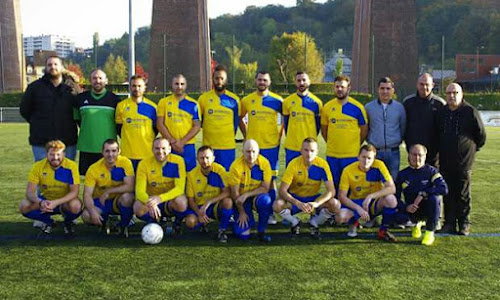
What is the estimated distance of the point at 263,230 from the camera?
480cm

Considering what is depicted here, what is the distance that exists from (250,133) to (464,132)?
2.25 m

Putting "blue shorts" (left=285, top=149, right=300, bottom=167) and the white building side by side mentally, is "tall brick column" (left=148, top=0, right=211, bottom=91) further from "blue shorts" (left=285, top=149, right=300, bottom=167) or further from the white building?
the white building

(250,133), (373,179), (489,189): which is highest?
(250,133)

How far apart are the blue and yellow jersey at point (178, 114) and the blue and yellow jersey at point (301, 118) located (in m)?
1.06

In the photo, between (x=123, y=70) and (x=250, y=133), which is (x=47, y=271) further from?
(x=123, y=70)

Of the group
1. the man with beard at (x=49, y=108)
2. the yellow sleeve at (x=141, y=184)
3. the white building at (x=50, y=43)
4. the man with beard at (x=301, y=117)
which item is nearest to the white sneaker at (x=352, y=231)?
the man with beard at (x=301, y=117)

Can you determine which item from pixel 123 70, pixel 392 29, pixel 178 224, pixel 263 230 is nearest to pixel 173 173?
pixel 178 224

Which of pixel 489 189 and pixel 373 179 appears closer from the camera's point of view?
pixel 373 179

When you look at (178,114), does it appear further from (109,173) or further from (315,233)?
(315,233)

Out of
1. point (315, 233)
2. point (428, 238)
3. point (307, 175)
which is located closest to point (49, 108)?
point (307, 175)

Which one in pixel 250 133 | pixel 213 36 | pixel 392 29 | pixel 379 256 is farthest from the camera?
pixel 213 36

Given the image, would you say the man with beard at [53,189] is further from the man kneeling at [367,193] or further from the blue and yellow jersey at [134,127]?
the man kneeling at [367,193]

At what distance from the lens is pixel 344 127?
536 cm

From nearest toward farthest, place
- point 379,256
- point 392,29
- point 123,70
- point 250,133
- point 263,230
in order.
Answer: point 379,256 → point 263,230 → point 250,133 → point 392,29 → point 123,70
